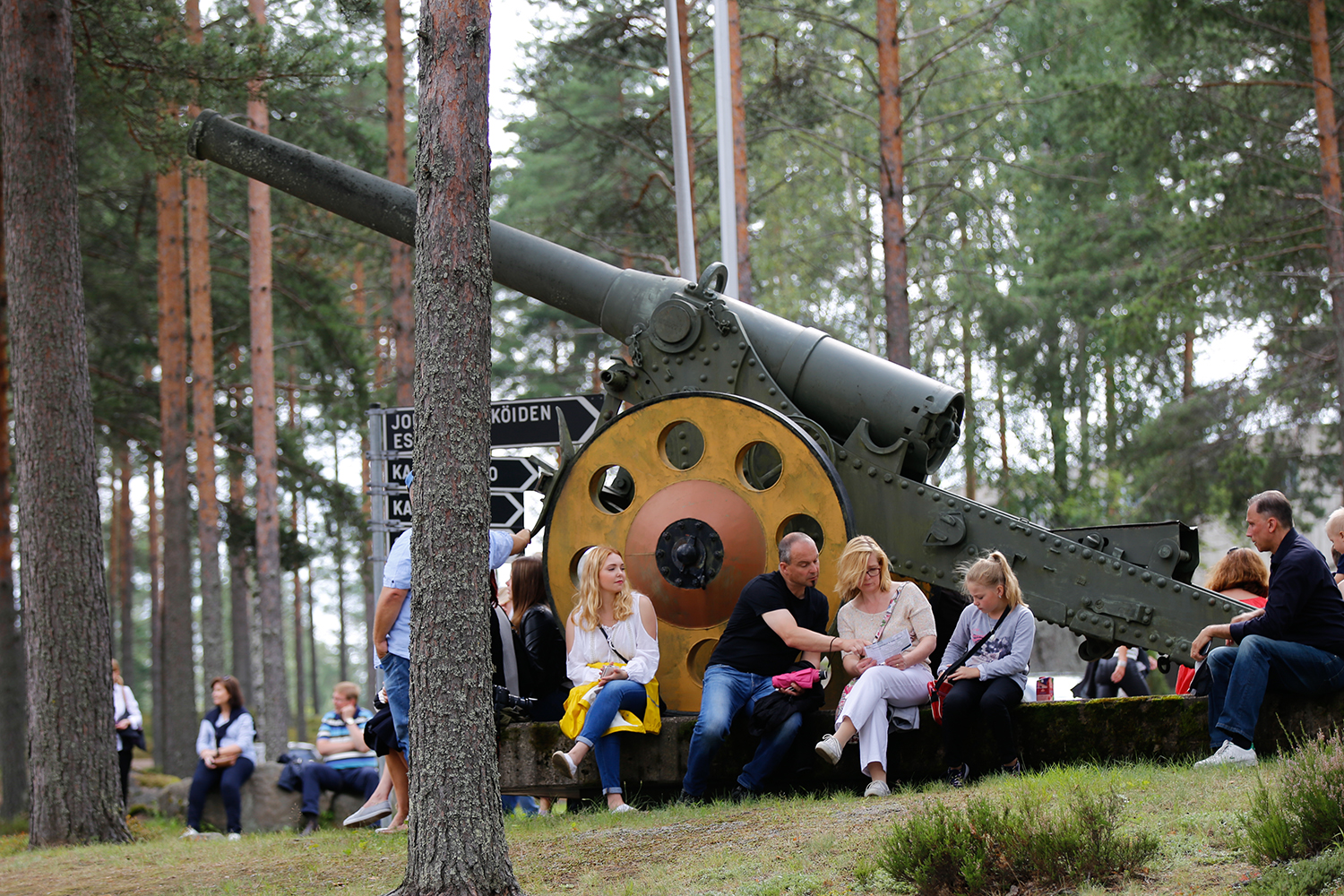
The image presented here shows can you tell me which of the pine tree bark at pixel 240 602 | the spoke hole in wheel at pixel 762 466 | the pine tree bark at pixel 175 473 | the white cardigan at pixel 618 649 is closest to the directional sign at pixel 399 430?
the white cardigan at pixel 618 649

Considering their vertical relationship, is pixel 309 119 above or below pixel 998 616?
above

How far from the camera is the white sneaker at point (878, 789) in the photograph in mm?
6859

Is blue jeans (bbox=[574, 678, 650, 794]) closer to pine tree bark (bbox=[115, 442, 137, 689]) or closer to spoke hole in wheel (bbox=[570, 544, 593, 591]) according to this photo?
spoke hole in wheel (bbox=[570, 544, 593, 591])

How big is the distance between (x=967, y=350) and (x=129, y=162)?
15.5m

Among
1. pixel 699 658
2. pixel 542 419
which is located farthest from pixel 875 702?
pixel 542 419

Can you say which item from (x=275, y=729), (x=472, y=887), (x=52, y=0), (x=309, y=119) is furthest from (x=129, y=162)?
(x=472, y=887)

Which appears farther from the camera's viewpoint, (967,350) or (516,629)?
(967,350)

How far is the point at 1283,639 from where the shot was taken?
6523mm

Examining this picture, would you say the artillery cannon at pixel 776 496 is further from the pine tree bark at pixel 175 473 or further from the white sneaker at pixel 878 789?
the pine tree bark at pixel 175 473

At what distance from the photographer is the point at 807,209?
26.5 metres

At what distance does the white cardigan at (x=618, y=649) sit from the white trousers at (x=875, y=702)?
1.17 metres

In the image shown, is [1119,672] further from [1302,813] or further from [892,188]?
[892,188]

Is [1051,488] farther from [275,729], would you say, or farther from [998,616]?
[998,616]

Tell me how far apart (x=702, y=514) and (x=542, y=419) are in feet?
4.81
